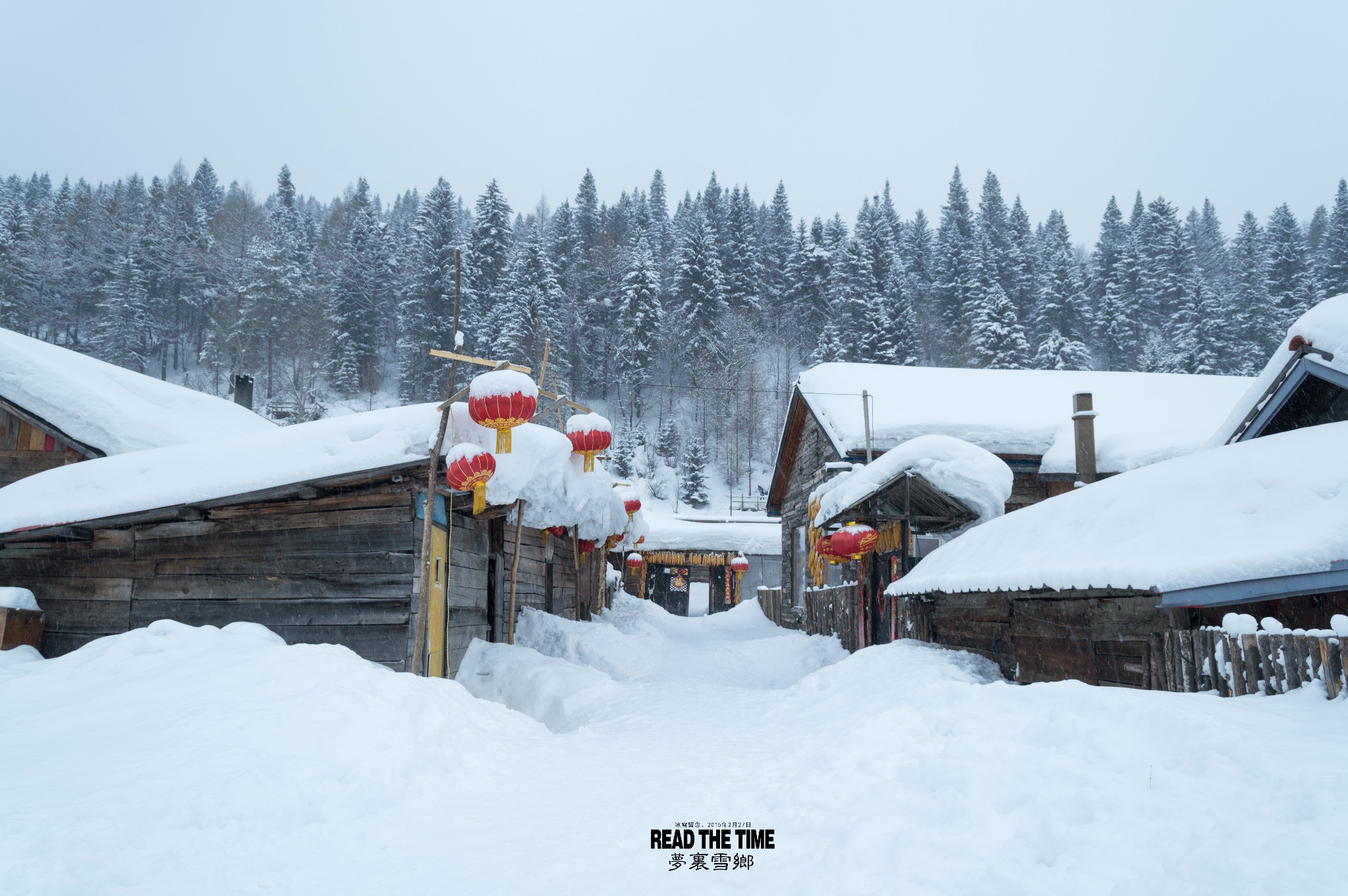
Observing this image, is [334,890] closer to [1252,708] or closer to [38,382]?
[1252,708]

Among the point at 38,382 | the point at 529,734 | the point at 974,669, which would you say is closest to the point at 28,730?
the point at 529,734

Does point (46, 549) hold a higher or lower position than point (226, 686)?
higher

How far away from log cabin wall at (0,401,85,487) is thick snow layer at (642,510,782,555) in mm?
23543

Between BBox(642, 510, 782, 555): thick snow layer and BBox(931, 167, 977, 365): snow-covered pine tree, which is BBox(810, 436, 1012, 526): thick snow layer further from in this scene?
BBox(931, 167, 977, 365): snow-covered pine tree

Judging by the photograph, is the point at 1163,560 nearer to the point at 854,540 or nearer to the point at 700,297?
the point at 854,540

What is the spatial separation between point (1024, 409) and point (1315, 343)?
12097 millimetres

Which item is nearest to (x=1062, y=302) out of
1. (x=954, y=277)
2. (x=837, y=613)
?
(x=954, y=277)

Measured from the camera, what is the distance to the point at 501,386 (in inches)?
322

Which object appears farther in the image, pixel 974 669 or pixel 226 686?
pixel 974 669

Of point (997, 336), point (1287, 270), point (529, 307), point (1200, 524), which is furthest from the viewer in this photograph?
point (1287, 270)

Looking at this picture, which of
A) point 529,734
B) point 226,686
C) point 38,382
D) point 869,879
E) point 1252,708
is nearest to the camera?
point 869,879

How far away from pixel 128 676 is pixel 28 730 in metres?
1.31

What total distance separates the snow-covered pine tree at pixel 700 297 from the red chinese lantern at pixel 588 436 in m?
46.9

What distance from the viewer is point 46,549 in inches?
403
